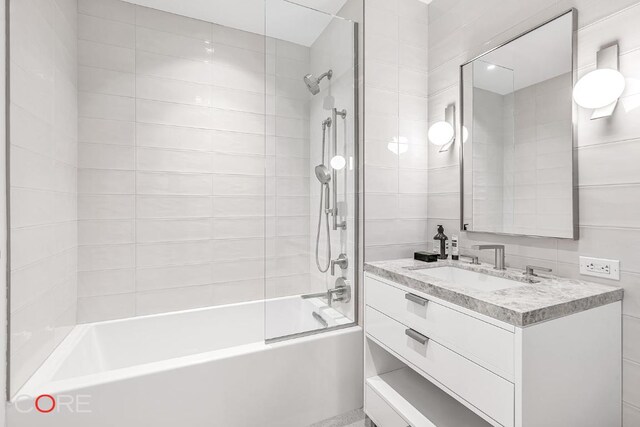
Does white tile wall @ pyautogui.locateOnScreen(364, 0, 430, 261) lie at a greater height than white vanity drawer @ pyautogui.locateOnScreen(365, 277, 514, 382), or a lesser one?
greater

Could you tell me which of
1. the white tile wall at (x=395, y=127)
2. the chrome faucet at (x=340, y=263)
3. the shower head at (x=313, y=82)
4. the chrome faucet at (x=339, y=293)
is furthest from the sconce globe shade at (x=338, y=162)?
the chrome faucet at (x=339, y=293)

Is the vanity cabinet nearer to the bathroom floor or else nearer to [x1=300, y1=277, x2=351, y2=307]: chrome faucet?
the bathroom floor

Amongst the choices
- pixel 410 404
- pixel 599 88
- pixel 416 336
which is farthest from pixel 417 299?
pixel 599 88

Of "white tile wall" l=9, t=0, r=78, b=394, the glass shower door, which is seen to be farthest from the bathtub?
"white tile wall" l=9, t=0, r=78, b=394

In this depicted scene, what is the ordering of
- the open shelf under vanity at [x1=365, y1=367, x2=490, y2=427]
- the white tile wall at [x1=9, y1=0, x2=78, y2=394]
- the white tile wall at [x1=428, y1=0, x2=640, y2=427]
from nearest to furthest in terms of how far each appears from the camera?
the white tile wall at [x1=428, y1=0, x2=640, y2=427] → the white tile wall at [x1=9, y1=0, x2=78, y2=394] → the open shelf under vanity at [x1=365, y1=367, x2=490, y2=427]

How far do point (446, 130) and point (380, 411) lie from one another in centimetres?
168

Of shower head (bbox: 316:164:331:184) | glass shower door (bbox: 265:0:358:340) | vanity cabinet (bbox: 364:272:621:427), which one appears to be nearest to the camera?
vanity cabinet (bbox: 364:272:621:427)

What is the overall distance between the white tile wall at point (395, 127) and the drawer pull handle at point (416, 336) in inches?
23.8

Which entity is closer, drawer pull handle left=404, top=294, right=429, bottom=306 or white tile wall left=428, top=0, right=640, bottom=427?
white tile wall left=428, top=0, right=640, bottom=427

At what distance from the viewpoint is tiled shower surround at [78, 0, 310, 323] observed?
70.6 inches

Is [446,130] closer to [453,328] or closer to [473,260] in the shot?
[473,260]

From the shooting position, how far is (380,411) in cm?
162

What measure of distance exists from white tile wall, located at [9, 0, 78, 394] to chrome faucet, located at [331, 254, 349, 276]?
151cm

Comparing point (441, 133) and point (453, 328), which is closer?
point (453, 328)
